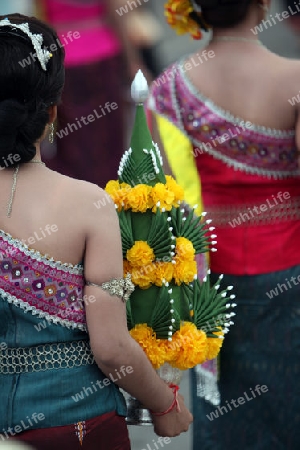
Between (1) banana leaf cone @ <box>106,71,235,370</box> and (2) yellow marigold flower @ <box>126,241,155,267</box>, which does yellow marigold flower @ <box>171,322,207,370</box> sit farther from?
(2) yellow marigold flower @ <box>126,241,155,267</box>

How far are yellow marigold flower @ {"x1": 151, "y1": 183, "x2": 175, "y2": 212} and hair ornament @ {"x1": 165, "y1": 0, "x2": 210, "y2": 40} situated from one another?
0.95 meters

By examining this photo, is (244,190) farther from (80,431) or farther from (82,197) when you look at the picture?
(80,431)


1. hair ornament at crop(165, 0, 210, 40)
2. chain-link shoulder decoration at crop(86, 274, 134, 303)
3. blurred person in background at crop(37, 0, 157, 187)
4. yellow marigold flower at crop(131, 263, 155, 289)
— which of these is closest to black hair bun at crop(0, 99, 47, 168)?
chain-link shoulder decoration at crop(86, 274, 134, 303)

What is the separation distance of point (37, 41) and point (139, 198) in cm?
48

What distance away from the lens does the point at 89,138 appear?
16.4 feet

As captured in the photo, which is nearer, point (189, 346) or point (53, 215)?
point (53, 215)

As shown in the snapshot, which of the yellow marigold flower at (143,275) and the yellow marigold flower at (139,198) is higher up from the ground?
the yellow marigold flower at (139,198)

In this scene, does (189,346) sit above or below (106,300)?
below

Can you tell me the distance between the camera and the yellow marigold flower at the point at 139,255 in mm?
2324

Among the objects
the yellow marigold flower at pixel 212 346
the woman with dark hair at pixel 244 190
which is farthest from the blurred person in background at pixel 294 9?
A: the yellow marigold flower at pixel 212 346

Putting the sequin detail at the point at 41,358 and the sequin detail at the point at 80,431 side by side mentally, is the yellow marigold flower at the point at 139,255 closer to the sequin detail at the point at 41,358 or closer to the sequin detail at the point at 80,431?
the sequin detail at the point at 41,358

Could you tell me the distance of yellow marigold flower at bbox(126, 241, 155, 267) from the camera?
2.32 meters

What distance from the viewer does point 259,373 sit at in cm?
319

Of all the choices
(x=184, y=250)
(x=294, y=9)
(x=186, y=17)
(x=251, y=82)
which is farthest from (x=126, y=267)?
(x=294, y=9)
